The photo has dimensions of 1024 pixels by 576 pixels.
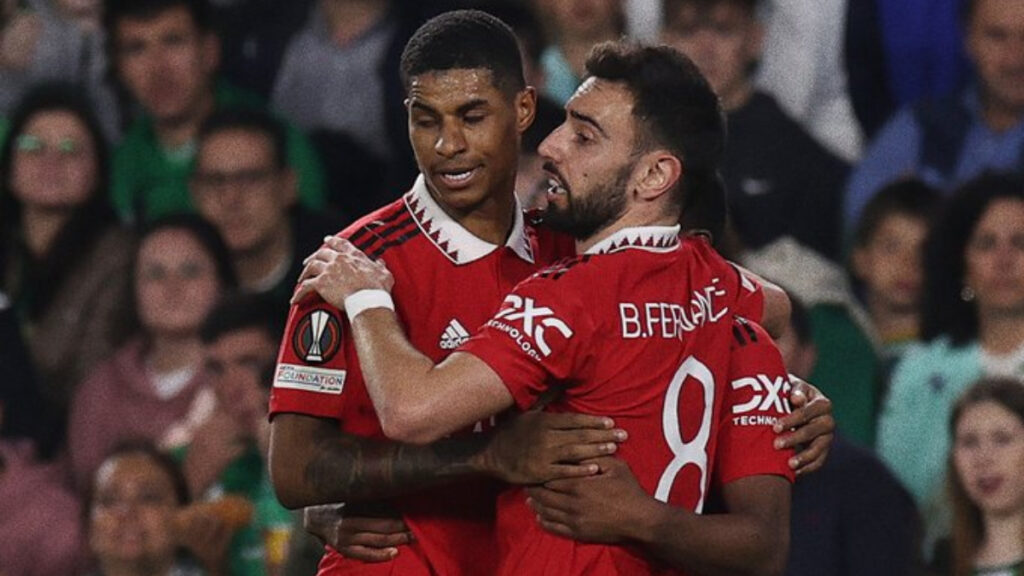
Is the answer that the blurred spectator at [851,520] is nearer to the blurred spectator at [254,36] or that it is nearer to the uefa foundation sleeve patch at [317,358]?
the uefa foundation sleeve patch at [317,358]

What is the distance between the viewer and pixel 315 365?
4.19m

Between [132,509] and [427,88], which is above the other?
[427,88]

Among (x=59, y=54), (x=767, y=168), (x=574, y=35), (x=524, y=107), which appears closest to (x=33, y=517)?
(x=59, y=54)

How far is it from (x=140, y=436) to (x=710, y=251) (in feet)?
12.0

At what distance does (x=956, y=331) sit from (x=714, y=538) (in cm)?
285

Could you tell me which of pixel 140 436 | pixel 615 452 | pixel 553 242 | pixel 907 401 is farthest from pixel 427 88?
pixel 140 436

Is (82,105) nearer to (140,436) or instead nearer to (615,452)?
(140,436)

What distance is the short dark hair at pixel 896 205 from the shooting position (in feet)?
22.9

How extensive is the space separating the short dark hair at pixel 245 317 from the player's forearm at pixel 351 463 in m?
3.30

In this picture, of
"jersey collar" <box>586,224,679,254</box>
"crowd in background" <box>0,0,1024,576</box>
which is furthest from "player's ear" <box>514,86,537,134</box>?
"crowd in background" <box>0,0,1024,576</box>

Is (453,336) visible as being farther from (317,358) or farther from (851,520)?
(851,520)

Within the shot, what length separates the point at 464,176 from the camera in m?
4.27

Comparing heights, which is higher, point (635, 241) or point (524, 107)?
point (524, 107)

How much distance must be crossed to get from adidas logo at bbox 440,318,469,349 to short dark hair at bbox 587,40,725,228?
1.64 feet
